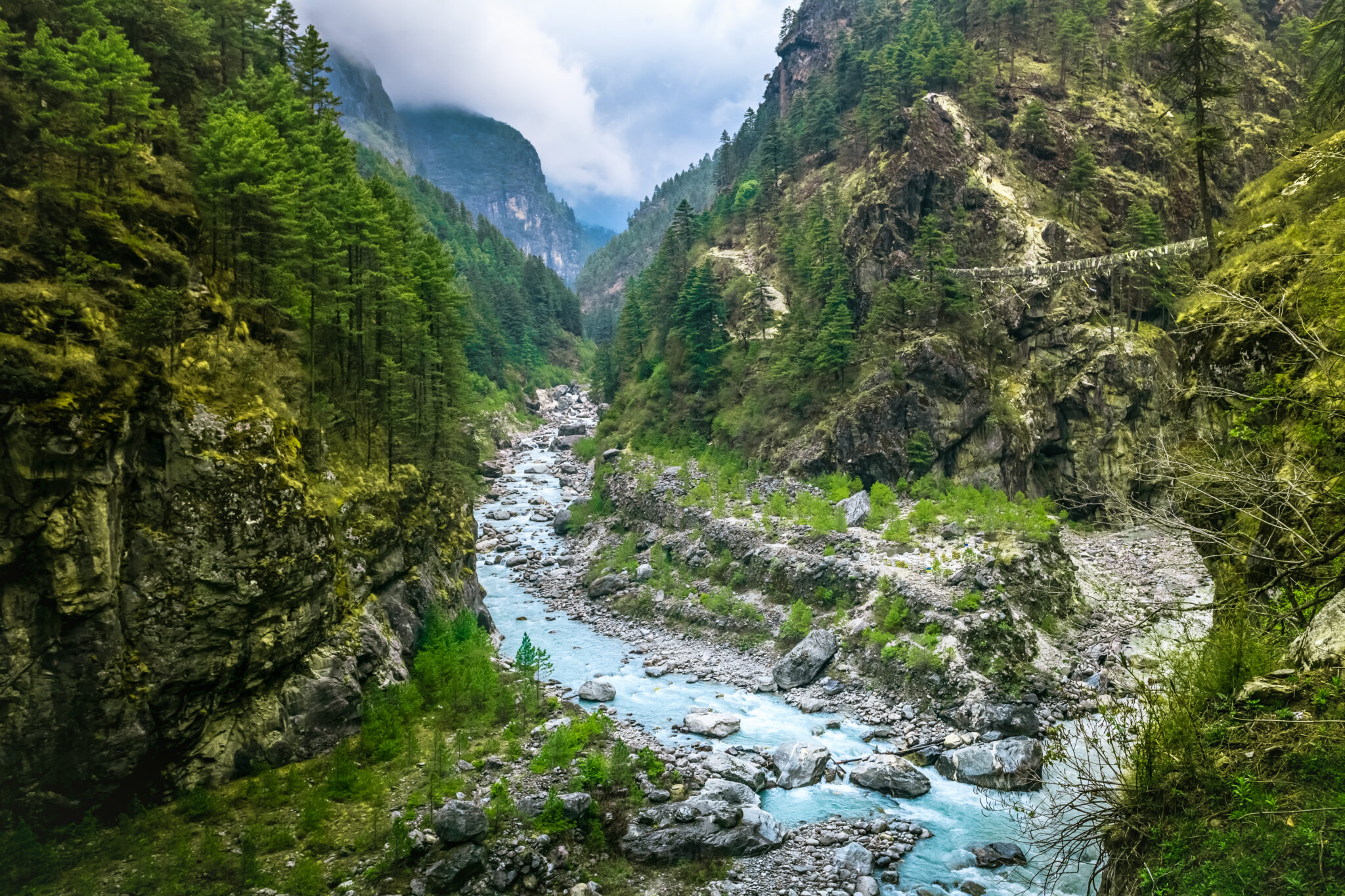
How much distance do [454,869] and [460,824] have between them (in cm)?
103

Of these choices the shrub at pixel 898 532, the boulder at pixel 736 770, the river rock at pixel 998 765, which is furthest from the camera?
the shrub at pixel 898 532

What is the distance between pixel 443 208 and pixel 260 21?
10182cm

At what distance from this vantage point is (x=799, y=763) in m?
20.7

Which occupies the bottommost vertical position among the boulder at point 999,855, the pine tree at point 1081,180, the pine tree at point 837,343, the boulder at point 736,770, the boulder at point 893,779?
the boulder at point 999,855

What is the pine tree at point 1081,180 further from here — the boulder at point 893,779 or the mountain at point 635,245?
the mountain at point 635,245

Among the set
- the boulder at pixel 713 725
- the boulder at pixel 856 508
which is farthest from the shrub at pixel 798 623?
the boulder at pixel 856 508

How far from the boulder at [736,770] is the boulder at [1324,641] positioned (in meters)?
14.8

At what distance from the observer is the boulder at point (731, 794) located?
1852 cm

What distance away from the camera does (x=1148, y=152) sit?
2200 inches

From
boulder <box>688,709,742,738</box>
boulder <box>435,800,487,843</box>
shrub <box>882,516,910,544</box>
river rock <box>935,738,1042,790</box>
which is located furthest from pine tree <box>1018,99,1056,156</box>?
boulder <box>435,800,487,843</box>

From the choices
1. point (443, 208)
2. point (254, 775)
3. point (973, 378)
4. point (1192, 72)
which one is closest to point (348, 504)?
point (254, 775)

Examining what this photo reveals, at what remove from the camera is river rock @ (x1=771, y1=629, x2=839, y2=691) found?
1084 inches

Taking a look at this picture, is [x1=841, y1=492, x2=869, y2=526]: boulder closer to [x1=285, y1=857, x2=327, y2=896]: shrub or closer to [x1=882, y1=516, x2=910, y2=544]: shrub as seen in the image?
[x1=882, y1=516, x2=910, y2=544]: shrub

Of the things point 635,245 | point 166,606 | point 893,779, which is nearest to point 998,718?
point 893,779
